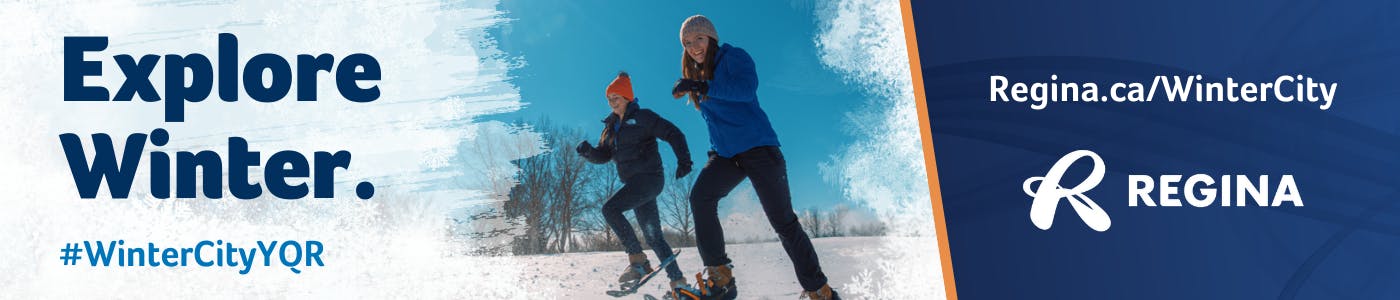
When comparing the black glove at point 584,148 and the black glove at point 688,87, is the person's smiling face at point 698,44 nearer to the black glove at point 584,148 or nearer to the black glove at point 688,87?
the black glove at point 688,87

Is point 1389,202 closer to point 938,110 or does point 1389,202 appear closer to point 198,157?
point 938,110

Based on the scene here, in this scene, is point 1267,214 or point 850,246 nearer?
point 1267,214

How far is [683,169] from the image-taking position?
202 inches

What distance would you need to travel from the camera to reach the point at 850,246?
20.2 feet

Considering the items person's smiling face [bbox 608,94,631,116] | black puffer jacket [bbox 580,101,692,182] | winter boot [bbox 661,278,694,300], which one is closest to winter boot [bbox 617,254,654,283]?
winter boot [bbox 661,278,694,300]

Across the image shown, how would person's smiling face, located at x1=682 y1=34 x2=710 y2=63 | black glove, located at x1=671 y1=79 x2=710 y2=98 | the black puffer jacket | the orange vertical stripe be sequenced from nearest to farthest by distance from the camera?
black glove, located at x1=671 y1=79 x2=710 y2=98, person's smiling face, located at x1=682 y1=34 x2=710 y2=63, the orange vertical stripe, the black puffer jacket

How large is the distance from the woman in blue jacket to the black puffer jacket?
0.55 m

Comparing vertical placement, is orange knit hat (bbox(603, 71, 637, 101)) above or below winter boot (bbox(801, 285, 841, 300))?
above

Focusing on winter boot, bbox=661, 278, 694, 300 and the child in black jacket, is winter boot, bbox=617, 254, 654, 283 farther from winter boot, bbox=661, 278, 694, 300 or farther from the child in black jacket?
winter boot, bbox=661, 278, 694, 300

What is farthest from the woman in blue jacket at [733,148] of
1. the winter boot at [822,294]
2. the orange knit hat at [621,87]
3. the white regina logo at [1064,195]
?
the white regina logo at [1064,195]

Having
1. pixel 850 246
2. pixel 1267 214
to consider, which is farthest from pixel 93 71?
pixel 1267 214

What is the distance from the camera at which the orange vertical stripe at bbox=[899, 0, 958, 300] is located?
16.3 feet

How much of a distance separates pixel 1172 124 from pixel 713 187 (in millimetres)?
2028

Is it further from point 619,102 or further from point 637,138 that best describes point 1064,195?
point 619,102
